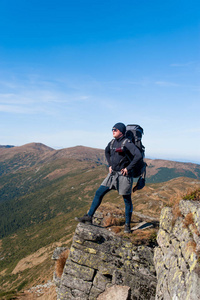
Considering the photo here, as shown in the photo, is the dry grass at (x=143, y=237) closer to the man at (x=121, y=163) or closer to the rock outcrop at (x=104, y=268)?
the rock outcrop at (x=104, y=268)

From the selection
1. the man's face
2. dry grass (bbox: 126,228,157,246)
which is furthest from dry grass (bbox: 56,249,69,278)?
the man's face

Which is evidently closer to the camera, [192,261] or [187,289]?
[187,289]

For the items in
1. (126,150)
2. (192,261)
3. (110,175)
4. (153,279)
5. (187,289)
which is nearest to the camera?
(187,289)

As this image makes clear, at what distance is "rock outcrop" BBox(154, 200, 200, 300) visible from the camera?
489cm

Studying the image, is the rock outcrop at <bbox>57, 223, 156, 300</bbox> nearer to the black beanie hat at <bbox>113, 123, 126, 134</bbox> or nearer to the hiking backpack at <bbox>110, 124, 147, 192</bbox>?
the hiking backpack at <bbox>110, 124, 147, 192</bbox>

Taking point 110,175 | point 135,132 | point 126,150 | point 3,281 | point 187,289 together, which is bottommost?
point 3,281

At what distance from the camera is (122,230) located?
1071 centimetres

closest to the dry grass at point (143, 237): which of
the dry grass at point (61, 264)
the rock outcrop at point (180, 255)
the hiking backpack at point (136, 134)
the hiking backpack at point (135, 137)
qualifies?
the rock outcrop at point (180, 255)

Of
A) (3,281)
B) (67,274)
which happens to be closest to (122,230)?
(67,274)

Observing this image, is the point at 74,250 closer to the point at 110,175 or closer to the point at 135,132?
the point at 110,175

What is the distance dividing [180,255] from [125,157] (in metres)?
4.55

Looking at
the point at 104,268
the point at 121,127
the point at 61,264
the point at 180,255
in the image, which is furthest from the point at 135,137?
the point at 61,264

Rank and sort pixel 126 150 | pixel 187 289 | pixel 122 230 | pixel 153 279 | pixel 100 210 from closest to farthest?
1. pixel 187 289
2. pixel 153 279
3. pixel 126 150
4. pixel 122 230
5. pixel 100 210

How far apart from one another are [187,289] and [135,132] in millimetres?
6467
